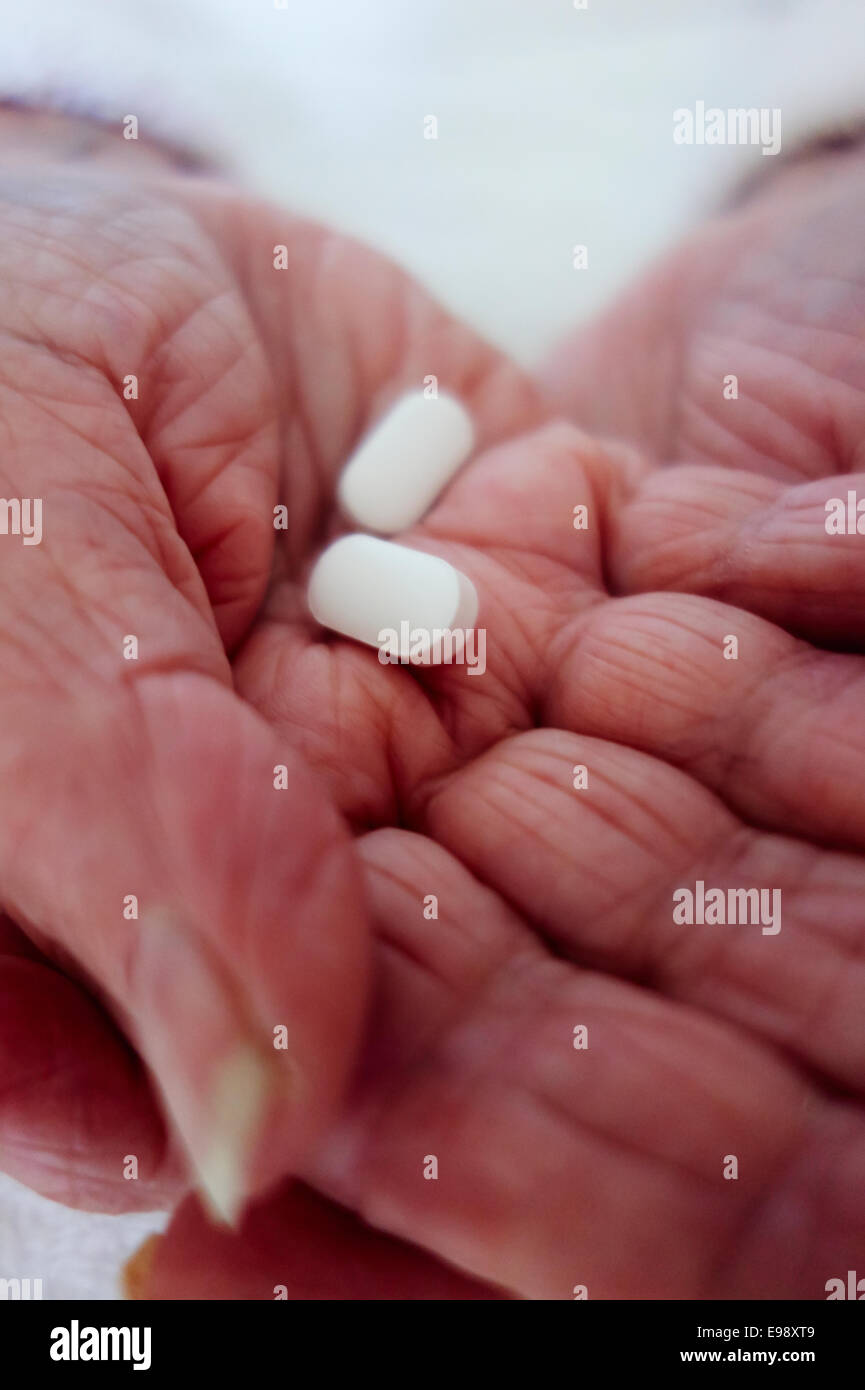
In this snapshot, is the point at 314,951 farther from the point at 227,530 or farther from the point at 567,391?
the point at 567,391

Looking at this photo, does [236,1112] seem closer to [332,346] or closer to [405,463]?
[405,463]

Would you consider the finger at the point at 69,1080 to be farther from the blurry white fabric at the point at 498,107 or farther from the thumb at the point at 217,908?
the blurry white fabric at the point at 498,107

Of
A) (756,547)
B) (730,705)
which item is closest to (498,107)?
(756,547)

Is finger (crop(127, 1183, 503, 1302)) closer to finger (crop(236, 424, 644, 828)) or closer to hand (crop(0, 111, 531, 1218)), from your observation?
hand (crop(0, 111, 531, 1218))

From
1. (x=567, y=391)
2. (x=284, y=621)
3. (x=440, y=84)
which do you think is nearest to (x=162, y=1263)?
(x=284, y=621)

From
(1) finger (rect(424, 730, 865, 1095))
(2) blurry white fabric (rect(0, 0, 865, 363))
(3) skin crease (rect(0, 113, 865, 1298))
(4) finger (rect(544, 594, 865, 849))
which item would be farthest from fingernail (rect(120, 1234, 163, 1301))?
(2) blurry white fabric (rect(0, 0, 865, 363))
